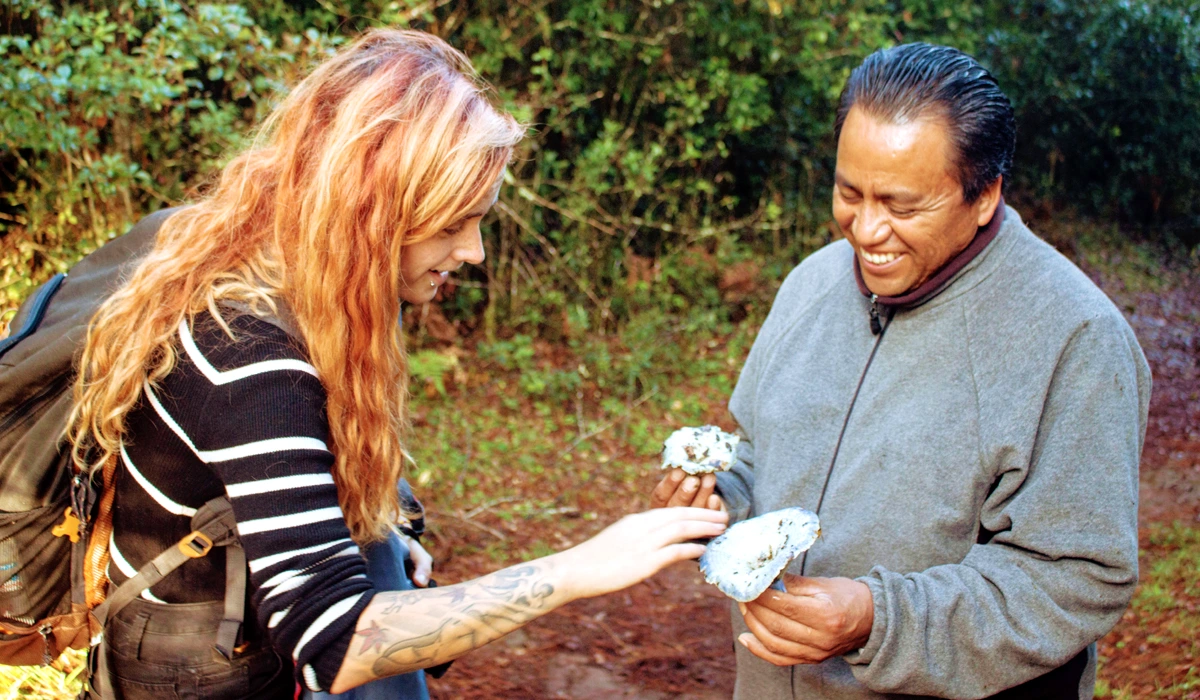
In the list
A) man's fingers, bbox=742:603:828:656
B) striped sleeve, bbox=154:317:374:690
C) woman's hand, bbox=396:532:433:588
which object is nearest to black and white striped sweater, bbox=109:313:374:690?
striped sleeve, bbox=154:317:374:690

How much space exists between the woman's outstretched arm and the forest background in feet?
10.5

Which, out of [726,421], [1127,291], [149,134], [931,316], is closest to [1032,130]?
[1127,291]

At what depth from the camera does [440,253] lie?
6.73 ft

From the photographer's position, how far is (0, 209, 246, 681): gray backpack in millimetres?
1880

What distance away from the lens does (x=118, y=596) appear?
75.9 inches

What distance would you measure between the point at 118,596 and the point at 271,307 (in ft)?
2.38

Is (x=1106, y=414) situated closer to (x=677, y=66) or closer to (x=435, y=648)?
(x=435, y=648)

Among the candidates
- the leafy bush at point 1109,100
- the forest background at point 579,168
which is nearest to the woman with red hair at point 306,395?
the forest background at point 579,168

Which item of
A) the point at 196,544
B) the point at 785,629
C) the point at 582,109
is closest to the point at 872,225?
the point at 785,629

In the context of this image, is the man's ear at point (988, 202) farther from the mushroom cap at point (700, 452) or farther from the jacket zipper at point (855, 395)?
the mushroom cap at point (700, 452)

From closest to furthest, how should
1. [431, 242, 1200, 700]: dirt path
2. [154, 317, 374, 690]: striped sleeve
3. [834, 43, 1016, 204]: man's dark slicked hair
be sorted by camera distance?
→ 1. [154, 317, 374, 690]: striped sleeve
2. [834, 43, 1016, 204]: man's dark slicked hair
3. [431, 242, 1200, 700]: dirt path

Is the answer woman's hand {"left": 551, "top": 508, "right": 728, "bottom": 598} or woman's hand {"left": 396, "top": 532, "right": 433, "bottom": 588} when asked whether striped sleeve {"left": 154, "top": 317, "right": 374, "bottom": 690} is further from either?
woman's hand {"left": 396, "top": 532, "right": 433, "bottom": 588}

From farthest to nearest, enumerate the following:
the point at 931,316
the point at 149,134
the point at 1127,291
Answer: the point at 1127,291, the point at 149,134, the point at 931,316

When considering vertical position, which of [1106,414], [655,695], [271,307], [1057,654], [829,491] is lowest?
[655,695]
